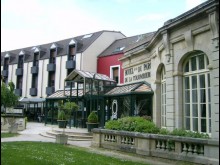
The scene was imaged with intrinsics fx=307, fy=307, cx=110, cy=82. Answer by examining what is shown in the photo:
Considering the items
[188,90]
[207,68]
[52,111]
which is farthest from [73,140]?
[52,111]

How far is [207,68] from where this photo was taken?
36.1 ft

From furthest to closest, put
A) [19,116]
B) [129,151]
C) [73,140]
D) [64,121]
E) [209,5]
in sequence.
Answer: [19,116]
[64,121]
[73,140]
[129,151]
[209,5]

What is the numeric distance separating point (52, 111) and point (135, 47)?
15.1 meters

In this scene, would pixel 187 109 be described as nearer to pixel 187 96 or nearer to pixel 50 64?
pixel 187 96

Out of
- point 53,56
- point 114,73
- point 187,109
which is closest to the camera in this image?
point 187,109

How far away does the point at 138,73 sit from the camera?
18.2 metres

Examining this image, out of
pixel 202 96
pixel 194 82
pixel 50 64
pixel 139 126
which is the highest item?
pixel 50 64

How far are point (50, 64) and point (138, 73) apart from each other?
84.8 feet

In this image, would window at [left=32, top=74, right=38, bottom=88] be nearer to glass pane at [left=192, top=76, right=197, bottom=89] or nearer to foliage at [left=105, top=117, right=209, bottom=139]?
foliage at [left=105, top=117, right=209, bottom=139]

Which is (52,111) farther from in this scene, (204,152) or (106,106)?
(204,152)

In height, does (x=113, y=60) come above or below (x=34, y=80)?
above

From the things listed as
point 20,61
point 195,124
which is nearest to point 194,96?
point 195,124

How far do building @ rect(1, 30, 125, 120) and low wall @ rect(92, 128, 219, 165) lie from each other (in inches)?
948

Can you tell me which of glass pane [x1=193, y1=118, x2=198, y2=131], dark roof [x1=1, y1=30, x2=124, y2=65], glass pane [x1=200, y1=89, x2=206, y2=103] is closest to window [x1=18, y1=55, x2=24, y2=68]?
dark roof [x1=1, y1=30, x2=124, y2=65]
